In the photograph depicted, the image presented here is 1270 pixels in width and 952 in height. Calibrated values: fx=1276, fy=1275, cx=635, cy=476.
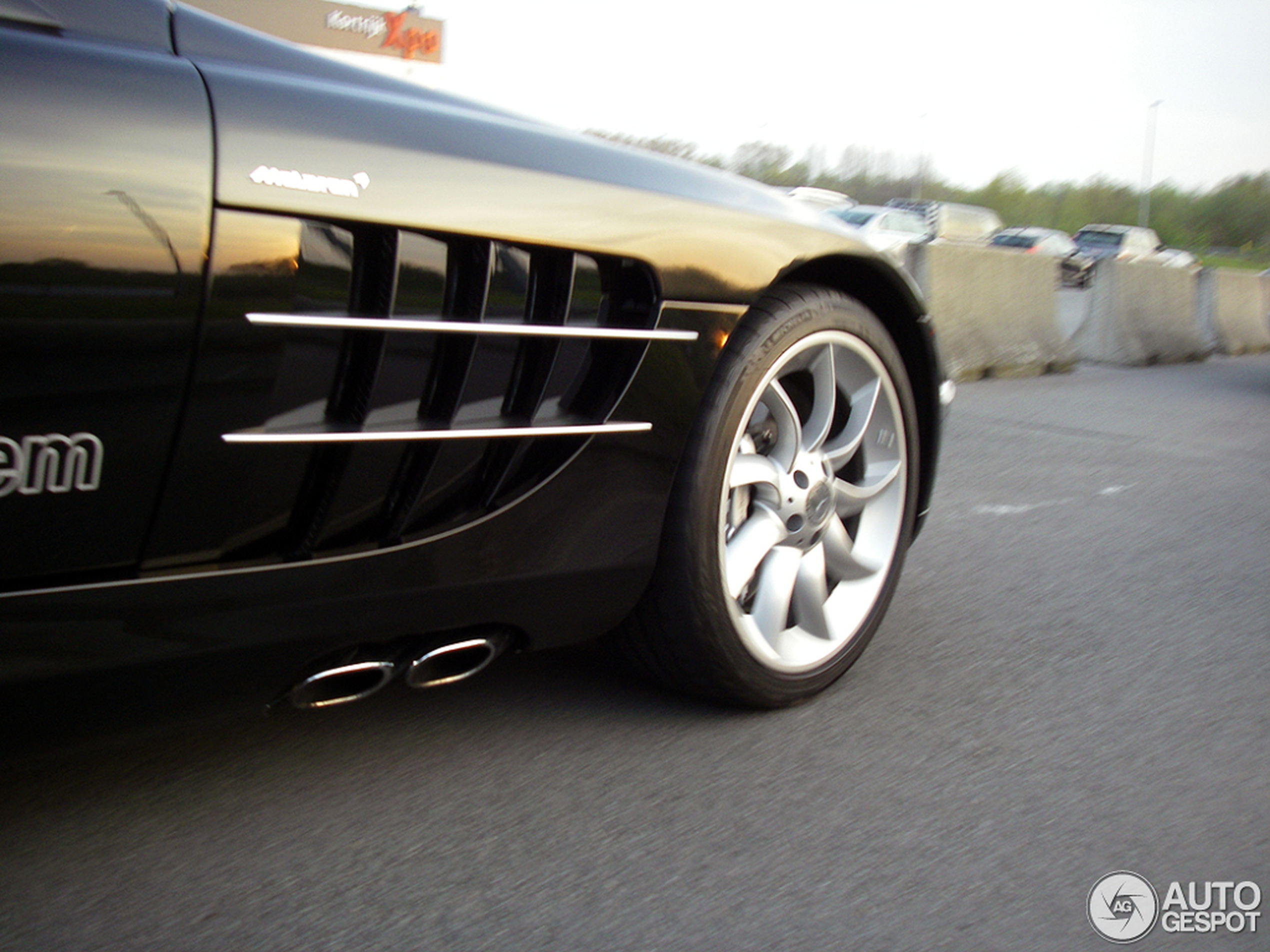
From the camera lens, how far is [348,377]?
5.80ft

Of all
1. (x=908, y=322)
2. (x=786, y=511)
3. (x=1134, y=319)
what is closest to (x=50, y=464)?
(x=786, y=511)

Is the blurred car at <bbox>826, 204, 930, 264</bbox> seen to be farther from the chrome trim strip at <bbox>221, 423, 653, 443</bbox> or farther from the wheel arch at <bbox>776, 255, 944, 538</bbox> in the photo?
the chrome trim strip at <bbox>221, 423, 653, 443</bbox>

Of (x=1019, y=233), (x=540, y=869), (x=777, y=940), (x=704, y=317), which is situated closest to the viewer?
(x=777, y=940)

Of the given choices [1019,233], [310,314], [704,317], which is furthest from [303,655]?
[1019,233]

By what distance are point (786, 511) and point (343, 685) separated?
1019 mm

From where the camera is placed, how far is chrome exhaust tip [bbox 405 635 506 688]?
2.02 m

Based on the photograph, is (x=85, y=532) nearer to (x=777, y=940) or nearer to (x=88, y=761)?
(x=88, y=761)

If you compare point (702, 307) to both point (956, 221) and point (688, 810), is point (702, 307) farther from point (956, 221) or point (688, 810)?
point (956, 221)

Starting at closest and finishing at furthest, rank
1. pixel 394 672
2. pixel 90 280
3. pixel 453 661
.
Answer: pixel 90 280, pixel 394 672, pixel 453 661

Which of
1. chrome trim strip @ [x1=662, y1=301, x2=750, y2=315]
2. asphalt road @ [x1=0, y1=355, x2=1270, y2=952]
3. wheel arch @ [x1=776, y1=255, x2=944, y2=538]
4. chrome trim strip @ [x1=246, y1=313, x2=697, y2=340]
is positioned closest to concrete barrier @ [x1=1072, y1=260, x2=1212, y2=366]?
asphalt road @ [x1=0, y1=355, x2=1270, y2=952]

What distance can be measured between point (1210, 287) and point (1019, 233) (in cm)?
1784

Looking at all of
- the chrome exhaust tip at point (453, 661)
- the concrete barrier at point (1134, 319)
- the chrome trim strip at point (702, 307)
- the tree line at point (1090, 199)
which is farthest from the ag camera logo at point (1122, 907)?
the tree line at point (1090, 199)

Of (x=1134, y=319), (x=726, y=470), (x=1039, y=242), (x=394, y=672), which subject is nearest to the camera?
(x=394, y=672)

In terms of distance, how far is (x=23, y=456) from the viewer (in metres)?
1.48
